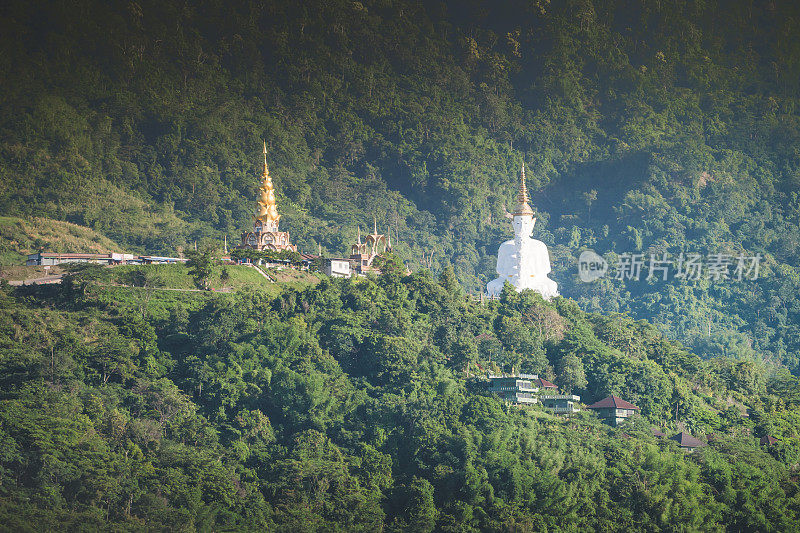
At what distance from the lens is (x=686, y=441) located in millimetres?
62750

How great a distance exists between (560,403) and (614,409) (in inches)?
83.8

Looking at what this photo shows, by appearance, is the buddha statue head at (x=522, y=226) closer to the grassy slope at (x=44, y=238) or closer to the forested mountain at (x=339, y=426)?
the forested mountain at (x=339, y=426)

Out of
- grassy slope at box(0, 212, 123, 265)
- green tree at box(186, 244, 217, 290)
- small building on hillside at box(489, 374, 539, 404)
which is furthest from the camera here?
grassy slope at box(0, 212, 123, 265)

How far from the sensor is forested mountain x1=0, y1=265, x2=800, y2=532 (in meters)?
55.3

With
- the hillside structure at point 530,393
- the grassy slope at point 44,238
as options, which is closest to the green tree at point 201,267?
the grassy slope at point 44,238

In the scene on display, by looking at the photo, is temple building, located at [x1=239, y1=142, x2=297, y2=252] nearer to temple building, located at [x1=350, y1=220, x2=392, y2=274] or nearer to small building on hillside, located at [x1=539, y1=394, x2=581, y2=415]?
temple building, located at [x1=350, y1=220, x2=392, y2=274]

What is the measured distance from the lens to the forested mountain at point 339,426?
2178 inches

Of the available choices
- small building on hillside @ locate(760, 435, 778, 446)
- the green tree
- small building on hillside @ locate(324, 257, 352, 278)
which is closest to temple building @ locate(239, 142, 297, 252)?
small building on hillside @ locate(324, 257, 352, 278)

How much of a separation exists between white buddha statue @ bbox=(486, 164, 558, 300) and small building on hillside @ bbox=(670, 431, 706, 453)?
1705cm

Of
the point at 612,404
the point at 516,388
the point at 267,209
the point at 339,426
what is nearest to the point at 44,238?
the point at 267,209

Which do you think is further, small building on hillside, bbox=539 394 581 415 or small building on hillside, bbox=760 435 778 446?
small building on hillside, bbox=760 435 778 446

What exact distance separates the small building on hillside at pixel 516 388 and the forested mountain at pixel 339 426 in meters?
0.70

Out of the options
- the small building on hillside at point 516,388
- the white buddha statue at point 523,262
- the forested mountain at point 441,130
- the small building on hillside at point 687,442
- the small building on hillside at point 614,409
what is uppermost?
the forested mountain at point 441,130

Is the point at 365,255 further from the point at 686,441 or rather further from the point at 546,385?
the point at 686,441
